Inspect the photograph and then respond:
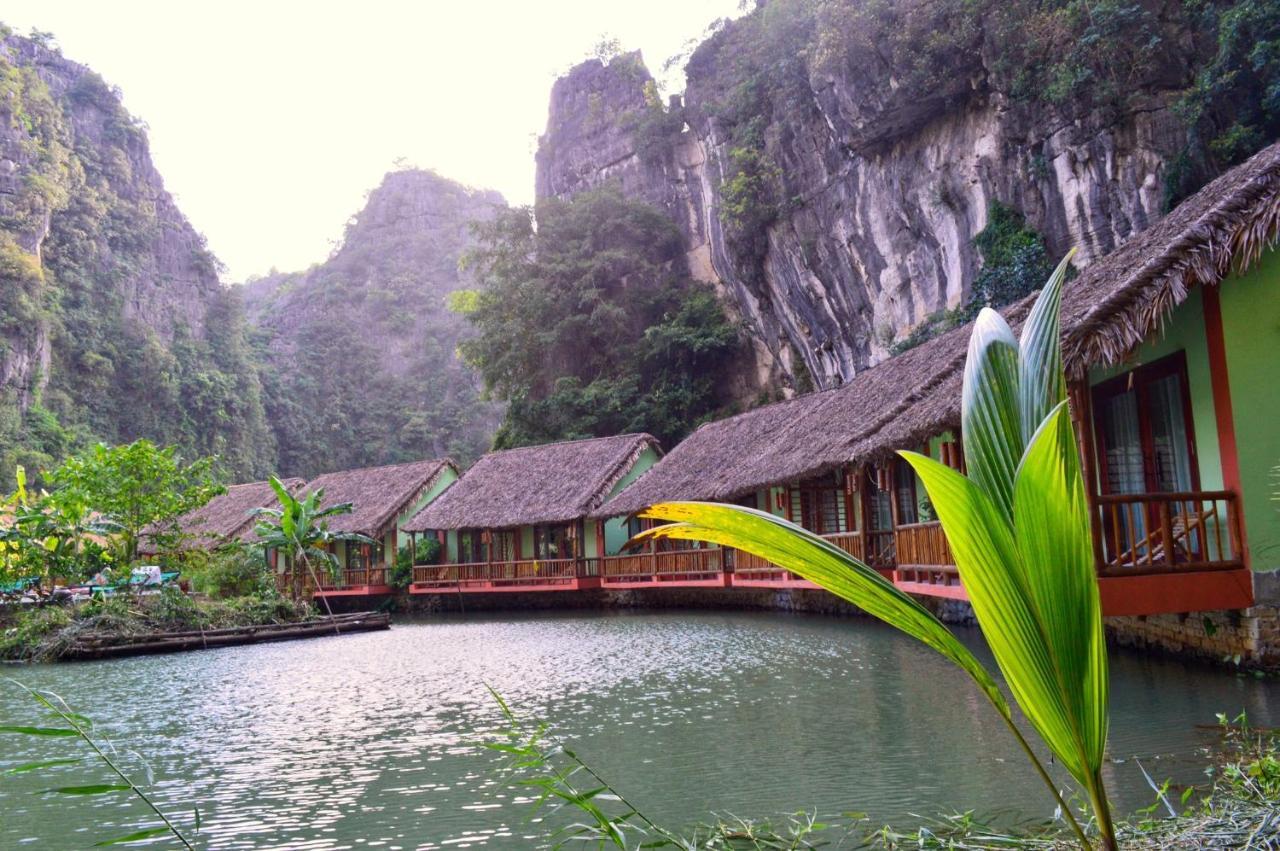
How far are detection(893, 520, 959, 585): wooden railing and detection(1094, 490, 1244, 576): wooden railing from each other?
2.01m

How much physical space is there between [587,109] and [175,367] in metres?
21.8

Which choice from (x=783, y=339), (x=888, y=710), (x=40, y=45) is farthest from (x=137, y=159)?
(x=888, y=710)

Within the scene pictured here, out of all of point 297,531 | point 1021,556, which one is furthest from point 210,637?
point 1021,556

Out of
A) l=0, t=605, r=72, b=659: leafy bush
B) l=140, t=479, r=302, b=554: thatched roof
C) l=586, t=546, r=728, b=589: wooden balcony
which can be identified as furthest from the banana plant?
l=140, t=479, r=302, b=554: thatched roof

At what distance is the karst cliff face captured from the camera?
1697 cm

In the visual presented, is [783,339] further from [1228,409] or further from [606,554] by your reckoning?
[1228,409]

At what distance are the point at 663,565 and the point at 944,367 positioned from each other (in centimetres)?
1068

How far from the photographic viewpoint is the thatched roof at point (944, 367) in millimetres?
7055

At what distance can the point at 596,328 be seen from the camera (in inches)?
1266

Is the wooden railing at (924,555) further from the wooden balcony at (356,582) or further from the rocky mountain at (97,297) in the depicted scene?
the rocky mountain at (97,297)

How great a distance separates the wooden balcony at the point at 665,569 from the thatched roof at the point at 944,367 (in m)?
1.29

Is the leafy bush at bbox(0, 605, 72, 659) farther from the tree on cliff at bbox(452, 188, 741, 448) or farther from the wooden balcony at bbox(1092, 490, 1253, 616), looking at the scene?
the tree on cliff at bbox(452, 188, 741, 448)

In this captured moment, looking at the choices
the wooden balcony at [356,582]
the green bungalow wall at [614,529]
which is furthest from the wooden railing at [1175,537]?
the wooden balcony at [356,582]

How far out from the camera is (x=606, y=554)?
24.7 metres
